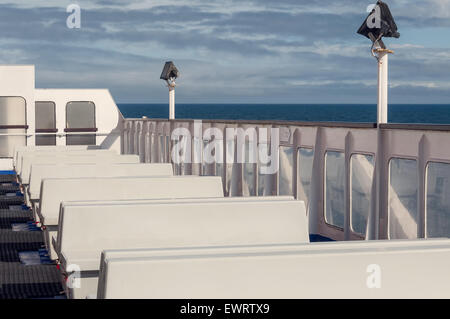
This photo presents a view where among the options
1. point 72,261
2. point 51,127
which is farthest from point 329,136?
point 51,127

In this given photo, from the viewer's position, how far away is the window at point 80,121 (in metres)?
22.8

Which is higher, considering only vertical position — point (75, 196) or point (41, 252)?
point (75, 196)

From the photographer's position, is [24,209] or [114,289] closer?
[114,289]

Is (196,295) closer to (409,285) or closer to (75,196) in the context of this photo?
(409,285)

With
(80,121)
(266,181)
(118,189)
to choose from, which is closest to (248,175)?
(266,181)

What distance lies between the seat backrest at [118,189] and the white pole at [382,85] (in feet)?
6.29

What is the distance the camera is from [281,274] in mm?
3375

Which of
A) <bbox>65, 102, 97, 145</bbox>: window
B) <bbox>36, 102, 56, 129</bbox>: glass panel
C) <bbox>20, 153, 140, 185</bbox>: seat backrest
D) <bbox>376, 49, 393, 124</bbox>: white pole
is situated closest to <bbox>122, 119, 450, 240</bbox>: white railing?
Answer: <bbox>376, 49, 393, 124</bbox>: white pole

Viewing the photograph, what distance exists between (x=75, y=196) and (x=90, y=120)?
49.0 ft

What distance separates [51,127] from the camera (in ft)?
74.2

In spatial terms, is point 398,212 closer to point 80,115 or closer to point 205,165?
point 205,165

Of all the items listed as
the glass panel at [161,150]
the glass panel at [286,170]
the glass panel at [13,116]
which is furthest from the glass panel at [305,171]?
the glass panel at [13,116]

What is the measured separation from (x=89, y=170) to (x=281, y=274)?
772cm
